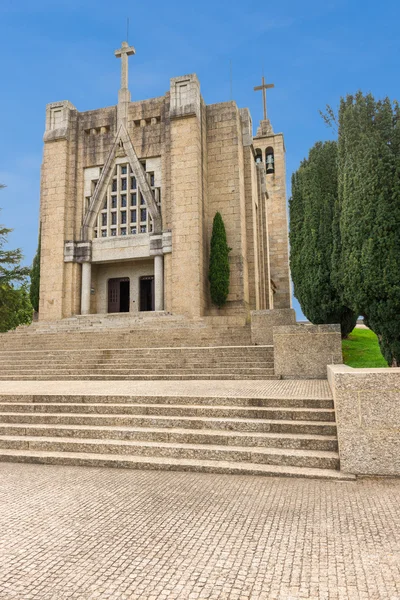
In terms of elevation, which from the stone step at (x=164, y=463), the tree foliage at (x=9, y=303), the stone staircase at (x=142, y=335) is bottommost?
the stone step at (x=164, y=463)

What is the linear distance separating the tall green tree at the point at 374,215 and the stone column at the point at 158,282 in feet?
38.4

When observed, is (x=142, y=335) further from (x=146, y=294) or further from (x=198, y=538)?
(x=198, y=538)

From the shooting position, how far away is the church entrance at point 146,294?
70.7 ft

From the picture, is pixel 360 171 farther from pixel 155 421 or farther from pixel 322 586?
pixel 322 586

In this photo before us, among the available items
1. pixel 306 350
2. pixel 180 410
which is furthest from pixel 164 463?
pixel 306 350

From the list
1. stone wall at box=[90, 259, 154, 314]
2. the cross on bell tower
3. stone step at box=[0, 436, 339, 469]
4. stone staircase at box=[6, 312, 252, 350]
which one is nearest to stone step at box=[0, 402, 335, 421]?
stone step at box=[0, 436, 339, 469]

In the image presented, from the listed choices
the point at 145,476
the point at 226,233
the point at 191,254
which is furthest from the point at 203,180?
the point at 145,476

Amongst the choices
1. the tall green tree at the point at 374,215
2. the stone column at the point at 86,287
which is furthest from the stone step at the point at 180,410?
the stone column at the point at 86,287

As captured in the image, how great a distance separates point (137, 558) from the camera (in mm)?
2680

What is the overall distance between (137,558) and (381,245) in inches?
295

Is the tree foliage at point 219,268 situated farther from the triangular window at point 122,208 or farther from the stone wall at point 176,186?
the triangular window at point 122,208

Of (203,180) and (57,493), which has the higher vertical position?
(203,180)

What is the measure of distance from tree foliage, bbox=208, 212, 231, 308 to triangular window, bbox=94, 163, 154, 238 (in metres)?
4.07

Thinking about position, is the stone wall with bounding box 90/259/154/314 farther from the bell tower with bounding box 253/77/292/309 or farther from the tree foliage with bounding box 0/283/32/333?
the bell tower with bounding box 253/77/292/309
